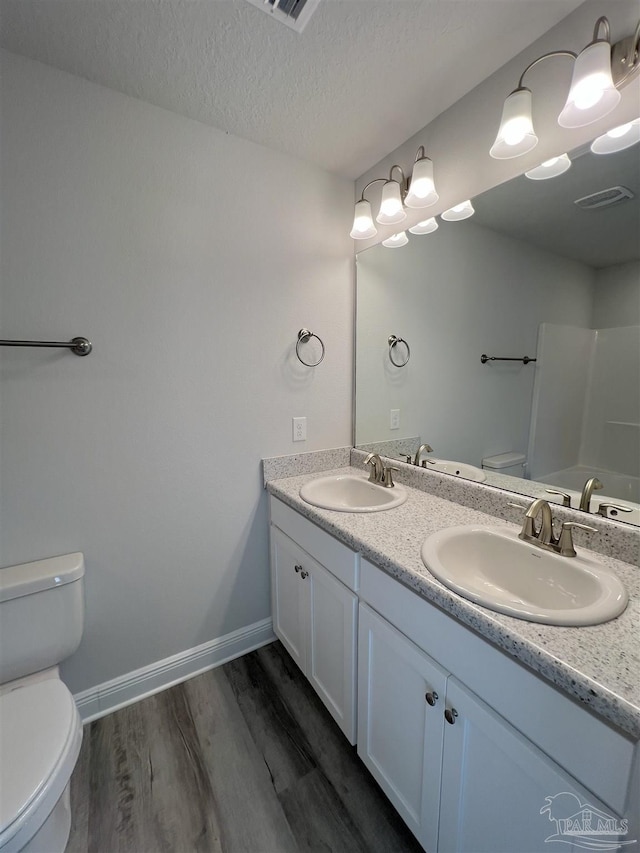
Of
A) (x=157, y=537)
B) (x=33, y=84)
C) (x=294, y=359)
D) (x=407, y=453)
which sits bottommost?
(x=157, y=537)

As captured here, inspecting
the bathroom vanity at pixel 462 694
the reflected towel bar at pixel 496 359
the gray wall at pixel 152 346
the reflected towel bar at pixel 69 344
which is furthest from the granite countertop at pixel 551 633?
the reflected towel bar at pixel 69 344

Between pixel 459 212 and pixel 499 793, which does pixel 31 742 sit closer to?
pixel 499 793

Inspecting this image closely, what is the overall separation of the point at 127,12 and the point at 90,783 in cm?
238

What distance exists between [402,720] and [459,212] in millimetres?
1701

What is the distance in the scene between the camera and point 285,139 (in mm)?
1461

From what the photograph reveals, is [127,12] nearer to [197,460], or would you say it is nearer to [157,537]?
[197,460]

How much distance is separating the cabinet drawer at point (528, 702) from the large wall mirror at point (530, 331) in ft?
1.97

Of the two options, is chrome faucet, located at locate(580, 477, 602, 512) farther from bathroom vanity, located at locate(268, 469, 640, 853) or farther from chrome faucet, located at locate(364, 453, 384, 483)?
chrome faucet, located at locate(364, 453, 384, 483)

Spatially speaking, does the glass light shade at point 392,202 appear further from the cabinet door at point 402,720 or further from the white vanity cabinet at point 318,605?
the cabinet door at point 402,720

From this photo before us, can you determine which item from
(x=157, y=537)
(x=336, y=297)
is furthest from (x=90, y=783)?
(x=336, y=297)

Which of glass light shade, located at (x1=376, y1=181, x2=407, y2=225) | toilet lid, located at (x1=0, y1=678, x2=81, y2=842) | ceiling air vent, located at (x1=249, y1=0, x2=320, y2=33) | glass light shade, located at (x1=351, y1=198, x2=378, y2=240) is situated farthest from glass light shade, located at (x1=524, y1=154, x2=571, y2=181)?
toilet lid, located at (x1=0, y1=678, x2=81, y2=842)

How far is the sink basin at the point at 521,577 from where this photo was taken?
2.30 ft

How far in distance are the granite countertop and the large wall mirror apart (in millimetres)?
315

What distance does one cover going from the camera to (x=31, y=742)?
87 centimetres
